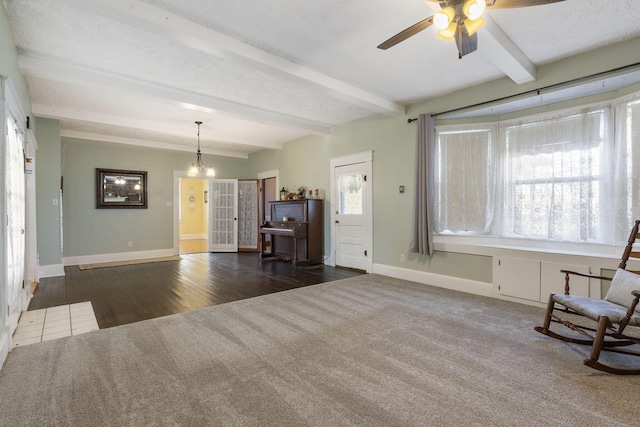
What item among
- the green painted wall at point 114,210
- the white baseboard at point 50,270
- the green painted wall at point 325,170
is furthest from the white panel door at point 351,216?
the white baseboard at point 50,270

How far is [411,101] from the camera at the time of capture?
451 centimetres

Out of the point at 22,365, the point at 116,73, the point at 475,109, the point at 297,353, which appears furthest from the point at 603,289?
the point at 116,73

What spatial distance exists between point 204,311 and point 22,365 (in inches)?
55.4

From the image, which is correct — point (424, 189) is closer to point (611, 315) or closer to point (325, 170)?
point (325, 170)

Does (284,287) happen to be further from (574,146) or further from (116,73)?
(574,146)

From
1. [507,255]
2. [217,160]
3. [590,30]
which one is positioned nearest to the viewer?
[590,30]

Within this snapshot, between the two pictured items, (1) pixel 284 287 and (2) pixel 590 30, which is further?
(1) pixel 284 287

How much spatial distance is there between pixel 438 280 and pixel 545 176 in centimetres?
187

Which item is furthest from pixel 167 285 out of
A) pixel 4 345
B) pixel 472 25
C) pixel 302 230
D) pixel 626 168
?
pixel 626 168

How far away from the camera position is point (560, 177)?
345 cm

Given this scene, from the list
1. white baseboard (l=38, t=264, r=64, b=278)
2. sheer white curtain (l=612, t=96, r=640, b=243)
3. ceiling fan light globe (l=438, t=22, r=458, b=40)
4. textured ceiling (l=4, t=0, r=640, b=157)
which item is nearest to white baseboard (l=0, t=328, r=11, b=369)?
textured ceiling (l=4, t=0, r=640, b=157)

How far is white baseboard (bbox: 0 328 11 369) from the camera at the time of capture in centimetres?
211

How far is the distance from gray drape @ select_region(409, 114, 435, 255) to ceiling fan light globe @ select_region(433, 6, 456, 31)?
2.44 meters

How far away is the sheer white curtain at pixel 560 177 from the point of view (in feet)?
10.4
